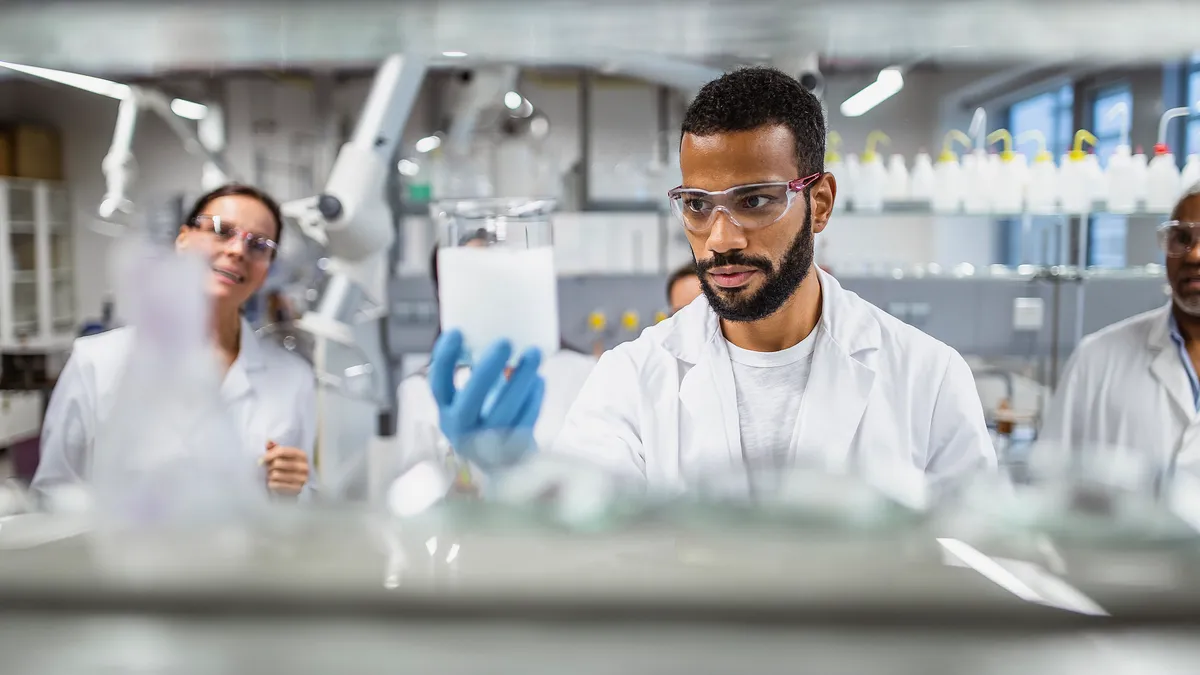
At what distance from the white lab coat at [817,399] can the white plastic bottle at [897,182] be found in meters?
0.70

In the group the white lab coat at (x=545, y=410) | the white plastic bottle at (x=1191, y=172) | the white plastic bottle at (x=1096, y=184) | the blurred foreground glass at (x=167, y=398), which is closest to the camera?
the blurred foreground glass at (x=167, y=398)

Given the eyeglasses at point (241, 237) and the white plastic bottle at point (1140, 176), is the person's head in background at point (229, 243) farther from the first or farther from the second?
the white plastic bottle at point (1140, 176)

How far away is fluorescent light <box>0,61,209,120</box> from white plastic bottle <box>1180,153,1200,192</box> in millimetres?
1351

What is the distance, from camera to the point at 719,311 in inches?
30.7

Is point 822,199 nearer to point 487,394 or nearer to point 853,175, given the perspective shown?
point 487,394

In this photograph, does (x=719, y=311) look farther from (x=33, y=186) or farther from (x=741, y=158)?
(x=33, y=186)

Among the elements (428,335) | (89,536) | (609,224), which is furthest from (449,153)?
(89,536)

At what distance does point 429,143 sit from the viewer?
2.77 m

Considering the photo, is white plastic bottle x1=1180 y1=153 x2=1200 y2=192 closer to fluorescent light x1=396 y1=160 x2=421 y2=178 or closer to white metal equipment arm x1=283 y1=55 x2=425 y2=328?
white metal equipment arm x1=283 y1=55 x2=425 y2=328

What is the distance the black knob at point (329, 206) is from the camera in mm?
1408

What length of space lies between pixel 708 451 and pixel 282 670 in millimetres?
476

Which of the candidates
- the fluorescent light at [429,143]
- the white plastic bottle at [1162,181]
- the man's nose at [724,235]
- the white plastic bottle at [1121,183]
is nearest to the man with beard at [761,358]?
the man's nose at [724,235]

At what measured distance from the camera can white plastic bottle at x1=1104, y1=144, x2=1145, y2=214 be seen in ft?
4.46

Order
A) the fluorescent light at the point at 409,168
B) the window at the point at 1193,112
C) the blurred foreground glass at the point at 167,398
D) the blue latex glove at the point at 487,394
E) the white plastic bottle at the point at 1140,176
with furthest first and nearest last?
the fluorescent light at the point at 409,168, the white plastic bottle at the point at 1140,176, the window at the point at 1193,112, the blue latex glove at the point at 487,394, the blurred foreground glass at the point at 167,398
